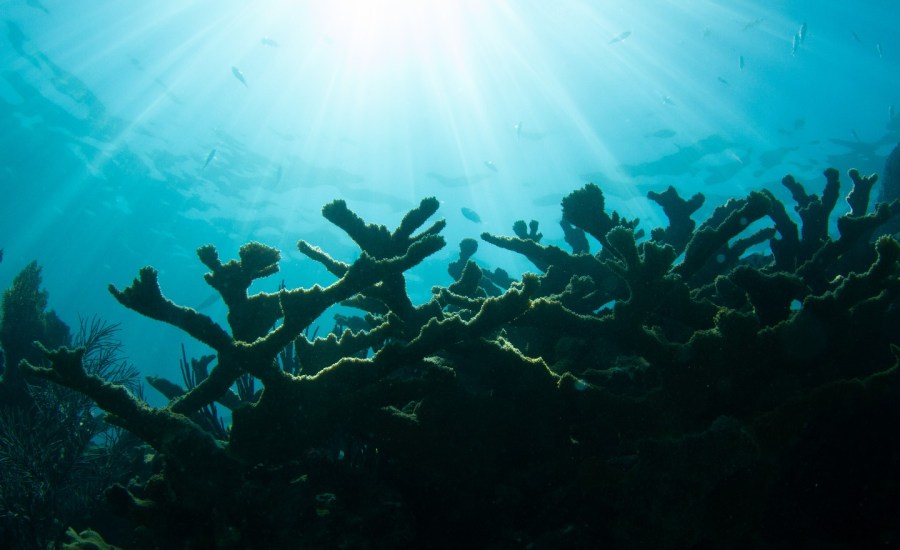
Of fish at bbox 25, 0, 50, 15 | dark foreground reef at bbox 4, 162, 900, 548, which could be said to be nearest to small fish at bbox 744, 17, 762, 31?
dark foreground reef at bbox 4, 162, 900, 548

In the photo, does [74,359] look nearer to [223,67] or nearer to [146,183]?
[223,67]

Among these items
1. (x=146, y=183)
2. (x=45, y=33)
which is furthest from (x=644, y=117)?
(x=146, y=183)

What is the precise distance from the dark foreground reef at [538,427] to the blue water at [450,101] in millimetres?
16652

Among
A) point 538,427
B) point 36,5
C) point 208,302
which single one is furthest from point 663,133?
point 208,302

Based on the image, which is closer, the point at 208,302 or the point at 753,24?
the point at 753,24

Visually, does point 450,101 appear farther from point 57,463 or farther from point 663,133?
point 57,463

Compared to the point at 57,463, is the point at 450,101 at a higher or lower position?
higher

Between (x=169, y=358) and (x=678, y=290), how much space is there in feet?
306

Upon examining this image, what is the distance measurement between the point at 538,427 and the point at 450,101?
1097 inches

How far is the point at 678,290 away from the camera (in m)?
2.96

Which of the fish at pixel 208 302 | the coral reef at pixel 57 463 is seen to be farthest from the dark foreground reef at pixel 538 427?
the fish at pixel 208 302

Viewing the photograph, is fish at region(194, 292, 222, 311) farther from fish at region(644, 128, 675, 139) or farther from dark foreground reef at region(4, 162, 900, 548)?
dark foreground reef at region(4, 162, 900, 548)

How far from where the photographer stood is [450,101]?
2767cm

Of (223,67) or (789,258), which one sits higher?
(223,67)
